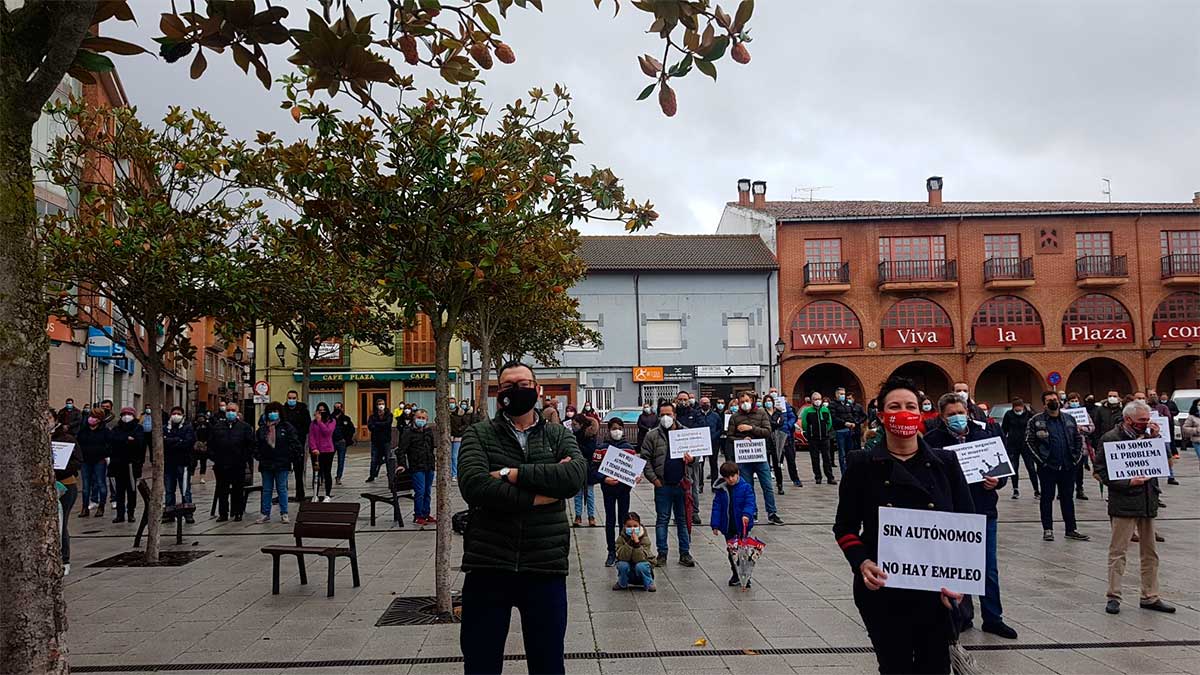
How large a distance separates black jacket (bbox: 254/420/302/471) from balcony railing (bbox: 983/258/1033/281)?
3319cm

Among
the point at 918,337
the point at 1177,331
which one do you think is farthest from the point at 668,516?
the point at 1177,331

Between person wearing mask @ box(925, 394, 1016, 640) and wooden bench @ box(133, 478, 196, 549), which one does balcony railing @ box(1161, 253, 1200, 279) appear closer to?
wooden bench @ box(133, 478, 196, 549)

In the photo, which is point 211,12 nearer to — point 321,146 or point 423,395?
point 321,146

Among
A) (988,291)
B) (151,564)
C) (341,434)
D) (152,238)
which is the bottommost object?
(151,564)

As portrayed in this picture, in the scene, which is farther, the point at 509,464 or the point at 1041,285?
the point at 1041,285

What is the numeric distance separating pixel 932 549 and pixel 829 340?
116ft

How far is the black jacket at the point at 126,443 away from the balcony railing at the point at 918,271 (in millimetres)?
31102

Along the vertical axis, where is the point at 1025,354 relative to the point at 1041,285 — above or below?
below

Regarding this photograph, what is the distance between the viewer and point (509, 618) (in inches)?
157

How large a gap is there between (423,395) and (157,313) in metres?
32.0

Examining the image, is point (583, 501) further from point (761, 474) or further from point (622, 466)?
point (622, 466)

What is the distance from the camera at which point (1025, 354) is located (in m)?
38.1

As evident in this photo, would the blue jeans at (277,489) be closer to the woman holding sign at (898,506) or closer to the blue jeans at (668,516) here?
the blue jeans at (668,516)

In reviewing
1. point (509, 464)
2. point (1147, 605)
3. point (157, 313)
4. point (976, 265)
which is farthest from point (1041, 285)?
point (509, 464)
